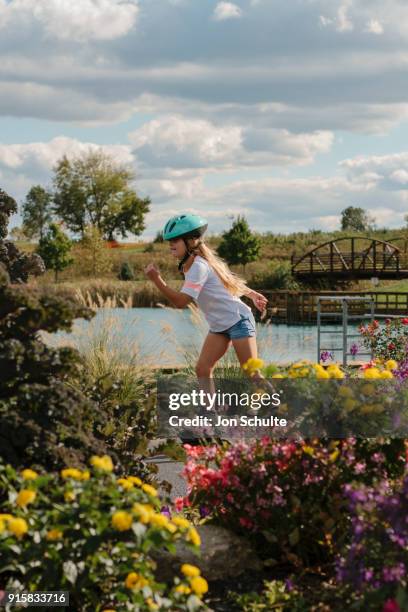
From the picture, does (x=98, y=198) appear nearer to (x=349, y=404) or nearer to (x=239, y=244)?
(x=239, y=244)

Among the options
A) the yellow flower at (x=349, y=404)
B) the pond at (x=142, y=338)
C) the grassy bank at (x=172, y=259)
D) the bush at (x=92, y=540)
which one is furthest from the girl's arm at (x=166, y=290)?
the grassy bank at (x=172, y=259)

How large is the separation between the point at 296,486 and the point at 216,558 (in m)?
0.46

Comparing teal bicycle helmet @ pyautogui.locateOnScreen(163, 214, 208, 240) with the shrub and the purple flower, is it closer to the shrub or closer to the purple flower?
the purple flower

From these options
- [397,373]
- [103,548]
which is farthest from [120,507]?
[397,373]

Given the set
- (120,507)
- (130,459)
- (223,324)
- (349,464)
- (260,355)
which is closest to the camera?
(120,507)

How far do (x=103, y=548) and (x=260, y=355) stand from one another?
6.38 meters

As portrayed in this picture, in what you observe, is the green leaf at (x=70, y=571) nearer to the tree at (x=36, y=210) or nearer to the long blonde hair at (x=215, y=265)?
the long blonde hair at (x=215, y=265)

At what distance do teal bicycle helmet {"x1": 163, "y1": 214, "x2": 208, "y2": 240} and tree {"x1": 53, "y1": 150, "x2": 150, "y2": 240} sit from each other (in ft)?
227

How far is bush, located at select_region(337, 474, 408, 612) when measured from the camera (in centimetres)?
285

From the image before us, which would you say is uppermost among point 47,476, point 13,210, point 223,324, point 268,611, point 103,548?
point 13,210

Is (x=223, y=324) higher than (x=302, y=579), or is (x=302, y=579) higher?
(x=223, y=324)

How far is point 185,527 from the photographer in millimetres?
3043

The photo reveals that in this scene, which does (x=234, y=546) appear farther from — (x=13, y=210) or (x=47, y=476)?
(x=13, y=210)

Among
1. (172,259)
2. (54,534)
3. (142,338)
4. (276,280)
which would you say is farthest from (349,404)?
(172,259)
